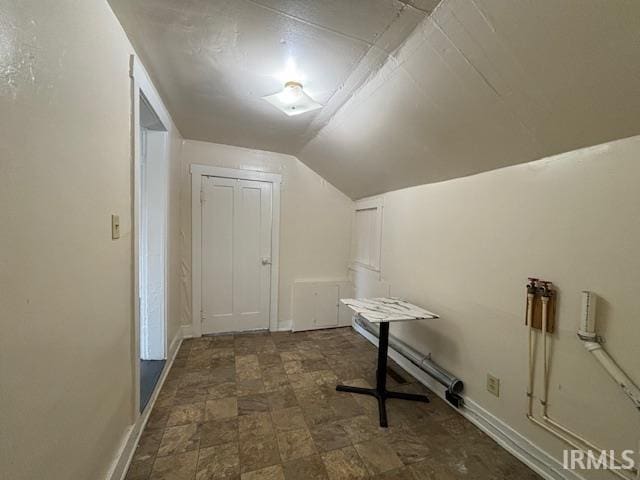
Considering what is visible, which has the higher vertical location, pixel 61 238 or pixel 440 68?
pixel 440 68

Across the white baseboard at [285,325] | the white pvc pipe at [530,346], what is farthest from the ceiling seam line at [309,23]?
the white baseboard at [285,325]

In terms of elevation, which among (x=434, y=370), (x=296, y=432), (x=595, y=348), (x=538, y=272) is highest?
(x=538, y=272)

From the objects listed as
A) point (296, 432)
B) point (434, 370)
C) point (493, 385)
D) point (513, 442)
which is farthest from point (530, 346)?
point (296, 432)

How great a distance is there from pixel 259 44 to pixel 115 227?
3.99 feet

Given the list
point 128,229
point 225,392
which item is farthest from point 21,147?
point 225,392

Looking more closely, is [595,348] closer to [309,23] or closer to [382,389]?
[382,389]

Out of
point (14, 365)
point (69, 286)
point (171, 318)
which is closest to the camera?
point (14, 365)

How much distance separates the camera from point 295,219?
342cm

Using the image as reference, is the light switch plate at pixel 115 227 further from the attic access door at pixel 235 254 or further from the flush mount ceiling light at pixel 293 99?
the attic access door at pixel 235 254

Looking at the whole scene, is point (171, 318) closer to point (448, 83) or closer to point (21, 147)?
point (21, 147)

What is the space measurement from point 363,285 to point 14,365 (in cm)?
302

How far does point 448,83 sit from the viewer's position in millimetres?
1354

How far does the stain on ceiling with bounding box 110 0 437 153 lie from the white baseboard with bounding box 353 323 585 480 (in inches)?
91.0

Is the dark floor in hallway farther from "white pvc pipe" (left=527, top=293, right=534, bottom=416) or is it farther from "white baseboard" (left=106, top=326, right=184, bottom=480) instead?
"white pvc pipe" (left=527, top=293, right=534, bottom=416)
